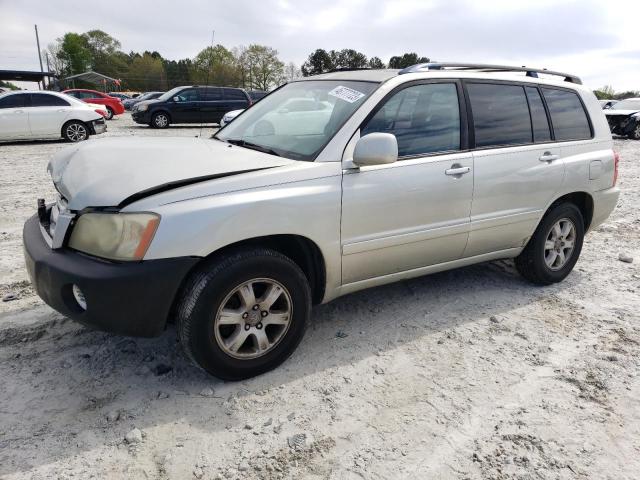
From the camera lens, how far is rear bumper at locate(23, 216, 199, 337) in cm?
232

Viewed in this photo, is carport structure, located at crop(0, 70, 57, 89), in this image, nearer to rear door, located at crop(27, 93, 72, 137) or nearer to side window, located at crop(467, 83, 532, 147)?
rear door, located at crop(27, 93, 72, 137)

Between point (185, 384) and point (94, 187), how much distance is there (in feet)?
3.86

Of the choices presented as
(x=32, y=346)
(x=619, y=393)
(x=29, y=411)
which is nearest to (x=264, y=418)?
(x=29, y=411)

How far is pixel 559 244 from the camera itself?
13.9ft

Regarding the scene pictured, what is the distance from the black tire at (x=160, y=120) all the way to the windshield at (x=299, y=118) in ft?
50.7

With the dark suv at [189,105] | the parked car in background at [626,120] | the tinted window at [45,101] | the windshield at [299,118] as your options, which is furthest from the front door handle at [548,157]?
the parked car in background at [626,120]

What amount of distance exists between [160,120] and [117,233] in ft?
56.2

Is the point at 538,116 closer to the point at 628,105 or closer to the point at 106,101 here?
the point at 628,105

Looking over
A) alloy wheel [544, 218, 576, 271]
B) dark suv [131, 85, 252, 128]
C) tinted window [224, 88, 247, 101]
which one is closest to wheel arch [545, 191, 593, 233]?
alloy wheel [544, 218, 576, 271]

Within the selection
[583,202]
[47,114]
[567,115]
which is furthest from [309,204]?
[47,114]

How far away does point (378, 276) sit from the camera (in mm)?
3246

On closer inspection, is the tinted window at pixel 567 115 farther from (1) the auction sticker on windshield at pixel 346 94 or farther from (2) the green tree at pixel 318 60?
(2) the green tree at pixel 318 60

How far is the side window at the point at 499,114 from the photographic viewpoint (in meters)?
3.59

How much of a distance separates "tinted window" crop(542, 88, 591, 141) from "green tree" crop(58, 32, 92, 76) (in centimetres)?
8846
